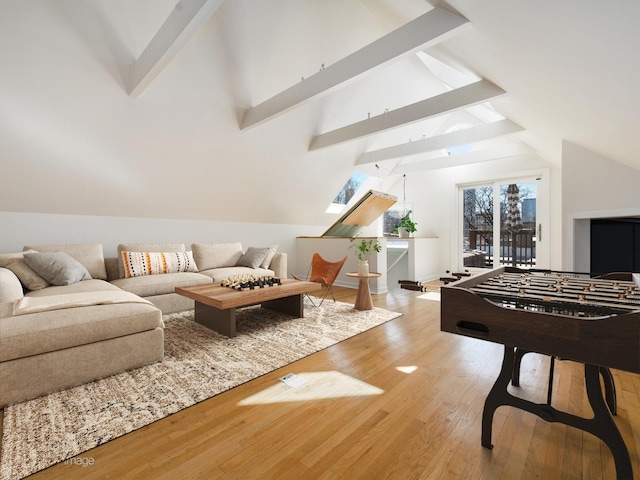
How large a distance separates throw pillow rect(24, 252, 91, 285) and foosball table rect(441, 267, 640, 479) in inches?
143

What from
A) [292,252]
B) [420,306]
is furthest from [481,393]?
[292,252]

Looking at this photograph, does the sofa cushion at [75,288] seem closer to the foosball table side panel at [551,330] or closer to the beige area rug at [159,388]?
the beige area rug at [159,388]

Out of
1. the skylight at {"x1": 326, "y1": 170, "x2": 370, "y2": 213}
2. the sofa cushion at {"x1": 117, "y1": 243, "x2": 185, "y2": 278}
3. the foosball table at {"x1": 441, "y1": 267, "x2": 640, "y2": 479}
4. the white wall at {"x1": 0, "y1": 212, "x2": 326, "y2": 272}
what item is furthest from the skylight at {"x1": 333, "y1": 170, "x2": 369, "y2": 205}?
the foosball table at {"x1": 441, "y1": 267, "x2": 640, "y2": 479}

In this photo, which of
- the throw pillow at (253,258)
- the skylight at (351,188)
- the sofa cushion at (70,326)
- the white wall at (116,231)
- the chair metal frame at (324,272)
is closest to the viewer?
the sofa cushion at (70,326)

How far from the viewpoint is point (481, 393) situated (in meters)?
1.91

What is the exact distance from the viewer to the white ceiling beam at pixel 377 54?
210 cm

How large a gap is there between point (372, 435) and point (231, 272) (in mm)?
3278

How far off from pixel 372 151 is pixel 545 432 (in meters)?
5.16

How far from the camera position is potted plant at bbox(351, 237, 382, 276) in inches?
155

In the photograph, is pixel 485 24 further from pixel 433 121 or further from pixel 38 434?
pixel 433 121

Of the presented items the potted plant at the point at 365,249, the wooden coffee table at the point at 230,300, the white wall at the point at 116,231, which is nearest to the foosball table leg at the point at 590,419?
the wooden coffee table at the point at 230,300

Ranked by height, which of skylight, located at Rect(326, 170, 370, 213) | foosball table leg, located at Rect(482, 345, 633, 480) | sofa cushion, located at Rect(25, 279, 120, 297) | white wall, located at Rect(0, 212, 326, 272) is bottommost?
foosball table leg, located at Rect(482, 345, 633, 480)

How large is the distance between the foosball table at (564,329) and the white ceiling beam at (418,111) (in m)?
2.30

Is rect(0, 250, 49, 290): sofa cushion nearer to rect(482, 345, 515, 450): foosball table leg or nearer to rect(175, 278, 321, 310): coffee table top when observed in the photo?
rect(175, 278, 321, 310): coffee table top
